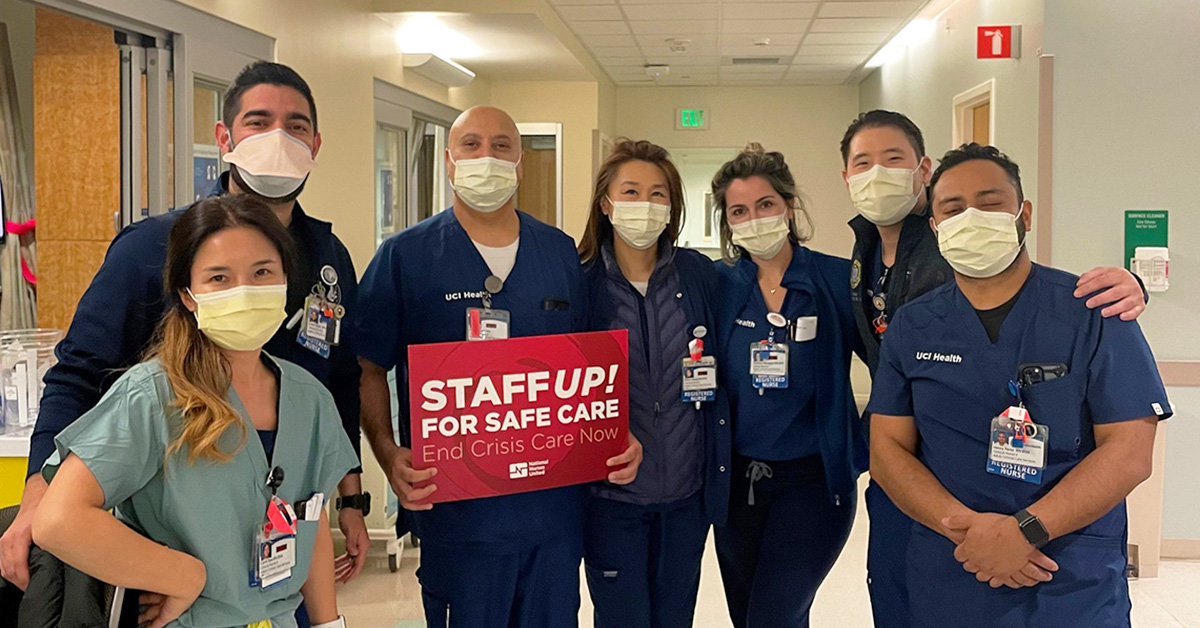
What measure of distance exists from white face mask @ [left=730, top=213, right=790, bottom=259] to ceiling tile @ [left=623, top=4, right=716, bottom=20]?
4.23 meters

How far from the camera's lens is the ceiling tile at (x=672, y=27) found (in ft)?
23.1

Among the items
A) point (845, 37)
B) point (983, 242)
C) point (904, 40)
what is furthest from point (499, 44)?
point (983, 242)

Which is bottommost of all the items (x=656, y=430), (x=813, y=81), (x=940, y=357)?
(x=656, y=430)

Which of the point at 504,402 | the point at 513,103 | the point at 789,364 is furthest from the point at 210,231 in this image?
the point at 513,103

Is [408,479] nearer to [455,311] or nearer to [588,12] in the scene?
[455,311]

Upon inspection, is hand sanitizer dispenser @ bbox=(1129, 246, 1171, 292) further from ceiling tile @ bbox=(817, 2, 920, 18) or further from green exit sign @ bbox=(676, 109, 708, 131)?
green exit sign @ bbox=(676, 109, 708, 131)

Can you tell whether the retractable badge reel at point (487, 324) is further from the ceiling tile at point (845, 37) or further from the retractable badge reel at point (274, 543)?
the ceiling tile at point (845, 37)

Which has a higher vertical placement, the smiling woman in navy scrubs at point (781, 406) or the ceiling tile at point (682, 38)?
the ceiling tile at point (682, 38)

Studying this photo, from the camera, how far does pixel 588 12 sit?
6.63 metres

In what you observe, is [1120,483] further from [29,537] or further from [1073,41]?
[1073,41]

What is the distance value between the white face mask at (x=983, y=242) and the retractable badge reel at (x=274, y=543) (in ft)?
4.69

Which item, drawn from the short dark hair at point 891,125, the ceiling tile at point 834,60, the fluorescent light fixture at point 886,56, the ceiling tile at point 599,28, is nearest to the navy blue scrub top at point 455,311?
the short dark hair at point 891,125

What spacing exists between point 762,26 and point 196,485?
637cm

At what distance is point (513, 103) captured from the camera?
904 cm
